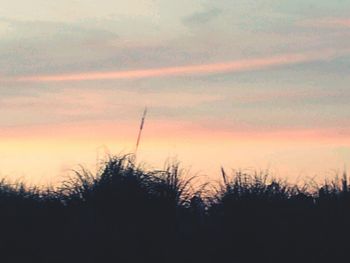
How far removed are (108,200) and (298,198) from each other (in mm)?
3275

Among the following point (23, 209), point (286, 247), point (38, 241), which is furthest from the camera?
point (23, 209)

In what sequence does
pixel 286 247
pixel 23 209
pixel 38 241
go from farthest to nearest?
pixel 23 209 → pixel 38 241 → pixel 286 247

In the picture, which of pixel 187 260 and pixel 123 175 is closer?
pixel 187 260

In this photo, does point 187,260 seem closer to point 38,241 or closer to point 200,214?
point 200,214

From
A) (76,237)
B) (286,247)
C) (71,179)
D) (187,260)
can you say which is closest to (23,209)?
(71,179)

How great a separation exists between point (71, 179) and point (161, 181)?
1.65 meters

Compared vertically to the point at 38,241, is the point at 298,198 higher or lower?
higher

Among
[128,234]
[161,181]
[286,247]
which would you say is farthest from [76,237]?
[286,247]

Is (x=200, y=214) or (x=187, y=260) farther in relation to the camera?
(x=200, y=214)

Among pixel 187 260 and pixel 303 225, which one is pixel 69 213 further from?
pixel 303 225

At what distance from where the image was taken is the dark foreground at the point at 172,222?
18500mm

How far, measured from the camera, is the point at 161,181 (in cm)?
2036

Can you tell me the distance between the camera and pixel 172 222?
19500 mm

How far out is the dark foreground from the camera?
60.7 ft
